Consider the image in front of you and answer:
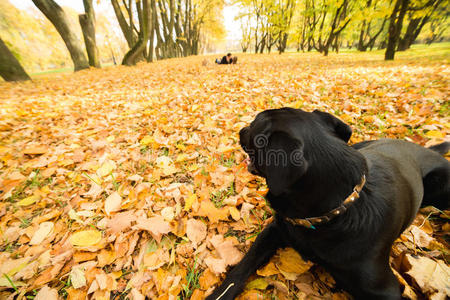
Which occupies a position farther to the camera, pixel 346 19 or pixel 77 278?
pixel 346 19

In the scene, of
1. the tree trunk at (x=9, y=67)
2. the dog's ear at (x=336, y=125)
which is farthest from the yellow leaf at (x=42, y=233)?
the tree trunk at (x=9, y=67)

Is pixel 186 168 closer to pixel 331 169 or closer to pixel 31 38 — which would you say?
pixel 331 169

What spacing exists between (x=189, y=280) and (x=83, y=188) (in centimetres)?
194

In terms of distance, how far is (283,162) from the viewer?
1.18 meters

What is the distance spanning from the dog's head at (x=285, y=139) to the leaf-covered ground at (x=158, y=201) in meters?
0.90

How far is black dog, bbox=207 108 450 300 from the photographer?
4.07ft

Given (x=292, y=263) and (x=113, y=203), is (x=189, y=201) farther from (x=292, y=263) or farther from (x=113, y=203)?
(x=292, y=263)

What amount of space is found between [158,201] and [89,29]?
15.0 metres

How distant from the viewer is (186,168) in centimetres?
271

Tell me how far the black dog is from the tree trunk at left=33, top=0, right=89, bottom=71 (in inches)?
558

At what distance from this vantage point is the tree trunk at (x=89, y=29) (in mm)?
11516

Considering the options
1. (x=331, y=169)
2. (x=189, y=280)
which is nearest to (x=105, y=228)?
(x=189, y=280)

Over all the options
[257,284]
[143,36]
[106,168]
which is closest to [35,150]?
[106,168]

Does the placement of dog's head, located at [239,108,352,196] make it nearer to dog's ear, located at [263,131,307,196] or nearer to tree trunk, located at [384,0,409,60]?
dog's ear, located at [263,131,307,196]
